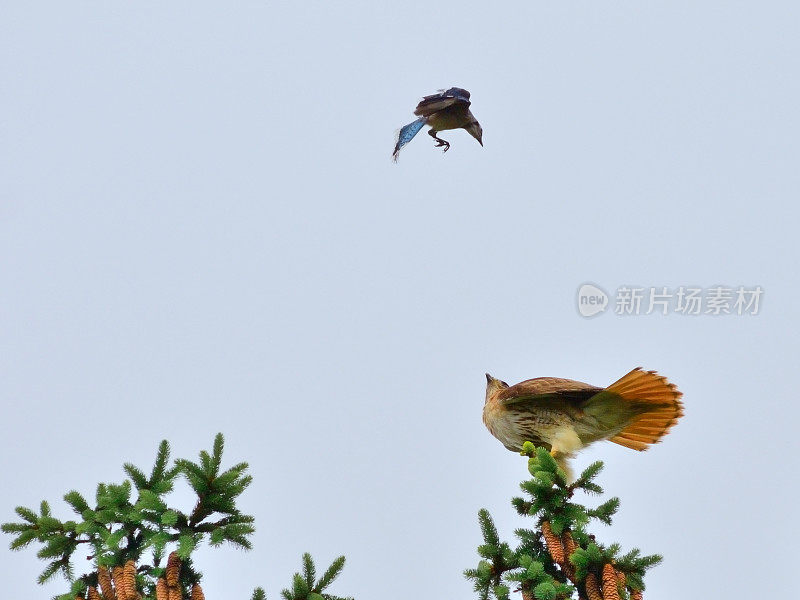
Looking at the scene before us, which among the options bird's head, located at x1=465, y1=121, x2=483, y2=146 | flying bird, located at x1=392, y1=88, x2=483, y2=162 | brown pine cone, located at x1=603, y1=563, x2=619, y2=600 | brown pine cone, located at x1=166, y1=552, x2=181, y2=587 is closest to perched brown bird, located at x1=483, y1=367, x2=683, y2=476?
brown pine cone, located at x1=603, y1=563, x2=619, y2=600

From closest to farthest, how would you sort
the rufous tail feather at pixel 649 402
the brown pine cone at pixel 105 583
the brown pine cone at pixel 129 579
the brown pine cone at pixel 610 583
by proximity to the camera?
the brown pine cone at pixel 610 583 < the brown pine cone at pixel 129 579 < the brown pine cone at pixel 105 583 < the rufous tail feather at pixel 649 402

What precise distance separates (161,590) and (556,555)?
1.82 m

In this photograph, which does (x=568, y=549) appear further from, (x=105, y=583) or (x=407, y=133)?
(x=407, y=133)

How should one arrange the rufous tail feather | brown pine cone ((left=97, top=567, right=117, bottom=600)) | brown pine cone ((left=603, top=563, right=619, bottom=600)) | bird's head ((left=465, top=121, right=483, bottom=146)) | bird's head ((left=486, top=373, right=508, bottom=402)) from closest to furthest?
brown pine cone ((left=603, top=563, right=619, bottom=600)) → brown pine cone ((left=97, top=567, right=117, bottom=600)) → the rufous tail feather → bird's head ((left=486, top=373, right=508, bottom=402)) → bird's head ((left=465, top=121, right=483, bottom=146))

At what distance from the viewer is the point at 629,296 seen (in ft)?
39.8

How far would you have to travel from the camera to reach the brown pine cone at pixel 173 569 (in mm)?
4941

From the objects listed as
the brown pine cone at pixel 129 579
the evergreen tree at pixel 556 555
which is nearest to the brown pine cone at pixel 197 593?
the brown pine cone at pixel 129 579

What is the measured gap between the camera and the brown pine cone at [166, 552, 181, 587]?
494 cm

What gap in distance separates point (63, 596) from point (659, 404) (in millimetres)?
3965

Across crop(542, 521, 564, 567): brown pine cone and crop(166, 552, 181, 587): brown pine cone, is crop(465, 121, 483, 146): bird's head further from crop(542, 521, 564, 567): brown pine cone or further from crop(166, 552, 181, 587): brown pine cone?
crop(166, 552, 181, 587): brown pine cone

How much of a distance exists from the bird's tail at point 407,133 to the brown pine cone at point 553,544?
18.9ft

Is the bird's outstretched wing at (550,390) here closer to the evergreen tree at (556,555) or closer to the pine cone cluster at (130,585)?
the evergreen tree at (556,555)

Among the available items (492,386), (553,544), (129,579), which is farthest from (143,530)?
(492,386)

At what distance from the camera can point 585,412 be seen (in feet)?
24.2
